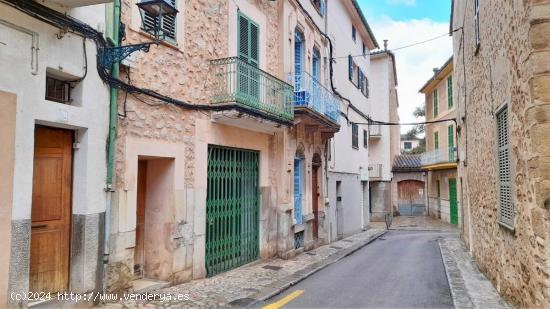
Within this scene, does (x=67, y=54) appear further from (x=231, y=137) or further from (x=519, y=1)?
(x=519, y=1)

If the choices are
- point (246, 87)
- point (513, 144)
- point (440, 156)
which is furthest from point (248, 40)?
point (440, 156)

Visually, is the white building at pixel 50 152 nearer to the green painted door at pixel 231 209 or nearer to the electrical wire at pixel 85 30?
the electrical wire at pixel 85 30

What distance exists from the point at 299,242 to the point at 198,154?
6224 millimetres

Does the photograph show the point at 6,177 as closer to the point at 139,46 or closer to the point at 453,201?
the point at 139,46

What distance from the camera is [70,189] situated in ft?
19.8

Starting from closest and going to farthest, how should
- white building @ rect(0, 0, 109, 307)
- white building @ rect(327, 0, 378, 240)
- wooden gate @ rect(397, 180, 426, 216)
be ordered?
white building @ rect(0, 0, 109, 307) → white building @ rect(327, 0, 378, 240) → wooden gate @ rect(397, 180, 426, 216)

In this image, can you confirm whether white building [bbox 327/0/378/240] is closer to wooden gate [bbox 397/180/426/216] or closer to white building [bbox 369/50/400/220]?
white building [bbox 369/50/400/220]

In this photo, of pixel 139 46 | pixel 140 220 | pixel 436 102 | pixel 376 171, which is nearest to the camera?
pixel 139 46

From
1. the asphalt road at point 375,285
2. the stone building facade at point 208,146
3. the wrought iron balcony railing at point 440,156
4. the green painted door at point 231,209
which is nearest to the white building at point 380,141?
the wrought iron balcony railing at point 440,156

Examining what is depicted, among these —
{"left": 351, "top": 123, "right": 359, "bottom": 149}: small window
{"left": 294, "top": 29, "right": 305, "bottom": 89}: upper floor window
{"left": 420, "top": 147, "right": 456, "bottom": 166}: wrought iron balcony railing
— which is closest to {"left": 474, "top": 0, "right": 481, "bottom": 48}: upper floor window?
{"left": 294, "top": 29, "right": 305, "bottom": 89}: upper floor window

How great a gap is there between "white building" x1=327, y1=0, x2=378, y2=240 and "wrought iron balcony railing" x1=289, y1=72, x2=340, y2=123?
10.1 feet

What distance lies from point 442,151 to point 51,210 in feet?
87.1

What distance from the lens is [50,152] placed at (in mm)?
5820

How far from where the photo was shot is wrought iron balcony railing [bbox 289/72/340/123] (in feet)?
40.8
